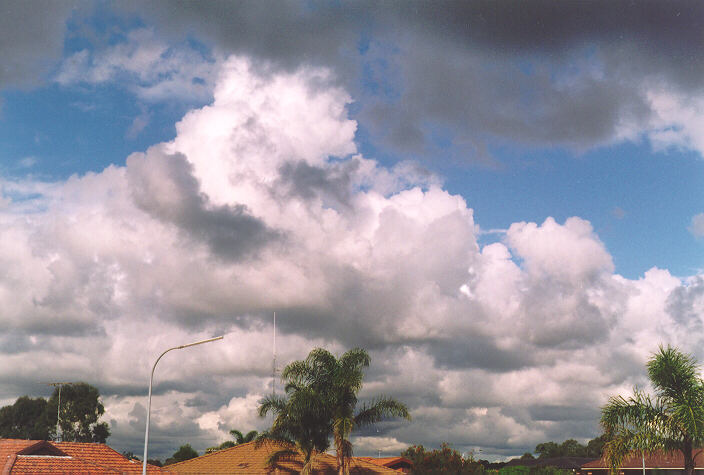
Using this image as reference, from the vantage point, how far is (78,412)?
384ft

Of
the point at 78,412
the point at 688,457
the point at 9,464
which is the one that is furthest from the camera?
the point at 78,412

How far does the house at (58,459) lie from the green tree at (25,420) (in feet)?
245

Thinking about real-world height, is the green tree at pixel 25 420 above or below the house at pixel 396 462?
above

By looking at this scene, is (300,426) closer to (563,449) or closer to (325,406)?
(325,406)

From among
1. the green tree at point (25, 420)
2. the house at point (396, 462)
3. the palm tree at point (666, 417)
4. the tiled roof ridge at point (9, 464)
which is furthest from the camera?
the green tree at point (25, 420)

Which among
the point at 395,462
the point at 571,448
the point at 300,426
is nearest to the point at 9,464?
the point at 300,426

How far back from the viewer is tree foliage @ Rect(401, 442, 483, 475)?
207ft

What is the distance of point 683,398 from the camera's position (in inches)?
878

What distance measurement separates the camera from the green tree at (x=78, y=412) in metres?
116

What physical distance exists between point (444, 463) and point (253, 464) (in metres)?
18.2

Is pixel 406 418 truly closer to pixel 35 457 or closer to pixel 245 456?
pixel 245 456

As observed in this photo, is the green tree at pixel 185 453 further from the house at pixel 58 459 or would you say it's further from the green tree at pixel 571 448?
the green tree at pixel 571 448

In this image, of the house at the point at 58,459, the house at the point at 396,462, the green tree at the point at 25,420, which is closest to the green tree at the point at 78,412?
the green tree at the point at 25,420

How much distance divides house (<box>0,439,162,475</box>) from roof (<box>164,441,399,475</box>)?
4.94m
